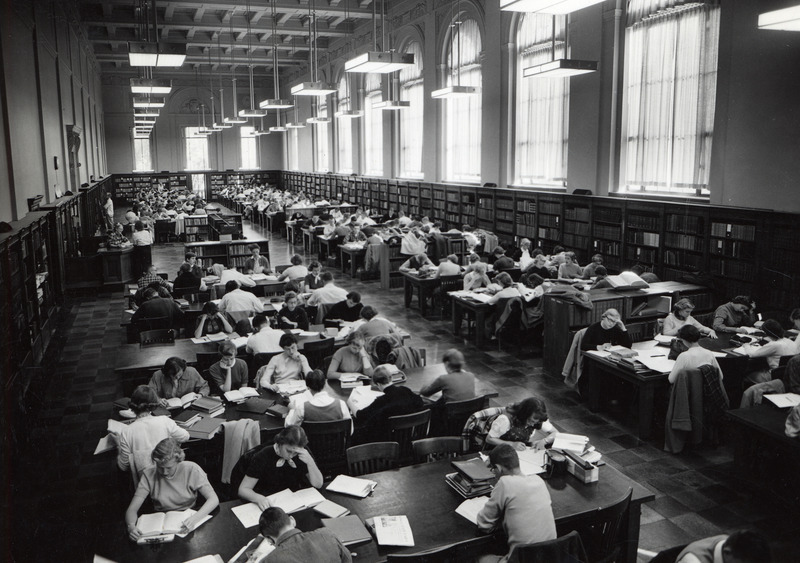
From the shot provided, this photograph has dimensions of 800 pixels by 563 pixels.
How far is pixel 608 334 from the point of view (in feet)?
22.1

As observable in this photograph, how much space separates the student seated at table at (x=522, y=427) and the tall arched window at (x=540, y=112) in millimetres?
9380

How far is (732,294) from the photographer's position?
29.5 feet

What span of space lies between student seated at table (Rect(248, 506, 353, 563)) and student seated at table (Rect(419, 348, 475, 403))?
2284 mm

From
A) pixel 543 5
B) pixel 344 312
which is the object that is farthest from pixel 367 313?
pixel 543 5

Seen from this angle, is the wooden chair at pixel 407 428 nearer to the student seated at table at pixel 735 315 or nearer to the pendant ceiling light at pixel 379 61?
the student seated at table at pixel 735 315

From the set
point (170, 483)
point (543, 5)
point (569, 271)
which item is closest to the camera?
point (170, 483)

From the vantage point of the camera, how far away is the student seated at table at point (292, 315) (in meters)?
7.57

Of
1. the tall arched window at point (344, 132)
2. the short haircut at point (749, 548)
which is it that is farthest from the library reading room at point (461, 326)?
the tall arched window at point (344, 132)

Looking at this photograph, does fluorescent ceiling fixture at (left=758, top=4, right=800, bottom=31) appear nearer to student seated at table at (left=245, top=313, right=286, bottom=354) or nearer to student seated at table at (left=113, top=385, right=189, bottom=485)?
student seated at table at (left=245, top=313, right=286, bottom=354)

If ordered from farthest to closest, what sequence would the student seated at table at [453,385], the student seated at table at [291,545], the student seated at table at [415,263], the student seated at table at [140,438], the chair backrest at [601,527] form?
the student seated at table at [415,263], the student seated at table at [453,385], the student seated at table at [140,438], the chair backrest at [601,527], the student seated at table at [291,545]

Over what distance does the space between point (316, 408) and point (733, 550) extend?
9.47 ft

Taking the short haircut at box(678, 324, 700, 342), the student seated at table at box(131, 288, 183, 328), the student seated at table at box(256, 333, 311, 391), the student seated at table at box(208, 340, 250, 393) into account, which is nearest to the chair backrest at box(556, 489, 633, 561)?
the short haircut at box(678, 324, 700, 342)

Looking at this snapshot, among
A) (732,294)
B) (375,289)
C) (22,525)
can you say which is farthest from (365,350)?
(375,289)

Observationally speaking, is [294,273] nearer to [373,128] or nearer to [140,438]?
[140,438]
